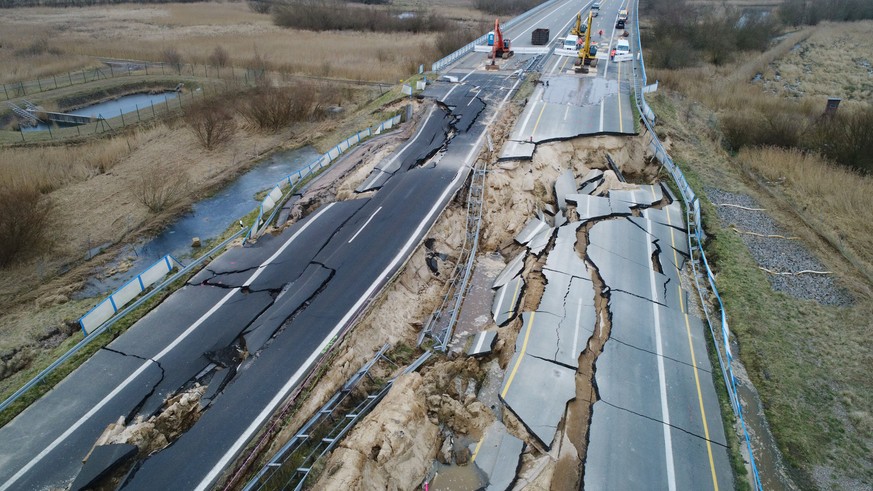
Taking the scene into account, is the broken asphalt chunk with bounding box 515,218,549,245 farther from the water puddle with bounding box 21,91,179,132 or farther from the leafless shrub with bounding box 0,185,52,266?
the water puddle with bounding box 21,91,179,132

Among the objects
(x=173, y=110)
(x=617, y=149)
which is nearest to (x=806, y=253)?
(x=617, y=149)

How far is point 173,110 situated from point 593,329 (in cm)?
3487

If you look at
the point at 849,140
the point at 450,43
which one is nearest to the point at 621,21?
the point at 450,43

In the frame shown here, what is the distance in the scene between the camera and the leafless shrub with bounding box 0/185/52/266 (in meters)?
18.3

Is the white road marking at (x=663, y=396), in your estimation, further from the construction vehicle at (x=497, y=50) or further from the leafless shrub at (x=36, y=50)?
the leafless shrub at (x=36, y=50)

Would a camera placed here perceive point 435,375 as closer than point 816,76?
Yes

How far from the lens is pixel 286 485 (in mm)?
9414

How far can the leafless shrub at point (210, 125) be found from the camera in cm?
3008

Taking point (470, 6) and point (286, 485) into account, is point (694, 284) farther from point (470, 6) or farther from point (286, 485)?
point (470, 6)

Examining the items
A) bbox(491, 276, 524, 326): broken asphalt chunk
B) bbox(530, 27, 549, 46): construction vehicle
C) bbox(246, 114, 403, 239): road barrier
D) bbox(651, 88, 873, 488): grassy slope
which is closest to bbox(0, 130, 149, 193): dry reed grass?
bbox(246, 114, 403, 239): road barrier

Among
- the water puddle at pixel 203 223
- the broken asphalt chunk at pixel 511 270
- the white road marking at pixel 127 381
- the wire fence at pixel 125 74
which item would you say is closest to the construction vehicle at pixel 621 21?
the wire fence at pixel 125 74

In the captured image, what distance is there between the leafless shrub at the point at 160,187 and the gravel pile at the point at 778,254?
2575 centimetres

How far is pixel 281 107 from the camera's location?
110ft

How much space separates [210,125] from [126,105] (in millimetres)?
16225
